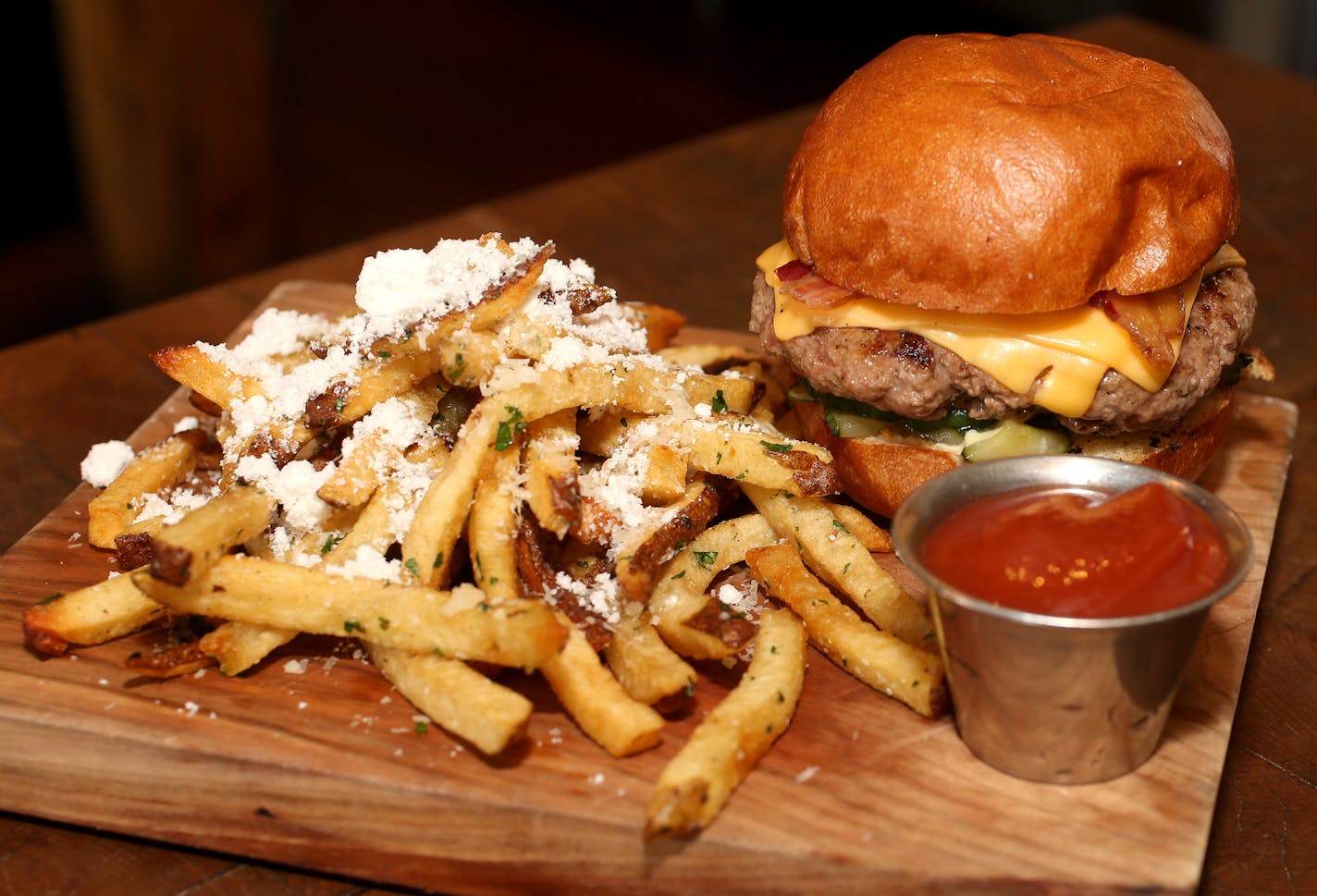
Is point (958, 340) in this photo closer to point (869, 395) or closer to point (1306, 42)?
point (869, 395)

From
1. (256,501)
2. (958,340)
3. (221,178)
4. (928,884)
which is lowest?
(221,178)

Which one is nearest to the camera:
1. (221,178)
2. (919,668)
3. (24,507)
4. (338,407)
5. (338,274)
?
(919,668)

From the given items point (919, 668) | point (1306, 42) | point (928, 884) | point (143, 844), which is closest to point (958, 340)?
point (919, 668)

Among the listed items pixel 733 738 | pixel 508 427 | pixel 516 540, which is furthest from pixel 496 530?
pixel 733 738

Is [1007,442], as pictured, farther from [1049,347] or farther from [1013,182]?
[1013,182]

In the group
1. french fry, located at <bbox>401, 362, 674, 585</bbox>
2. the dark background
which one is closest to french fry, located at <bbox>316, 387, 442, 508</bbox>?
french fry, located at <bbox>401, 362, 674, 585</bbox>

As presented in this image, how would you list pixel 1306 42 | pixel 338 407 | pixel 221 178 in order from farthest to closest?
pixel 1306 42
pixel 221 178
pixel 338 407

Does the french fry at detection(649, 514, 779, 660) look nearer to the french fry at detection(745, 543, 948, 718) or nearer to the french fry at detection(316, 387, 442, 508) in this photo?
the french fry at detection(745, 543, 948, 718)
